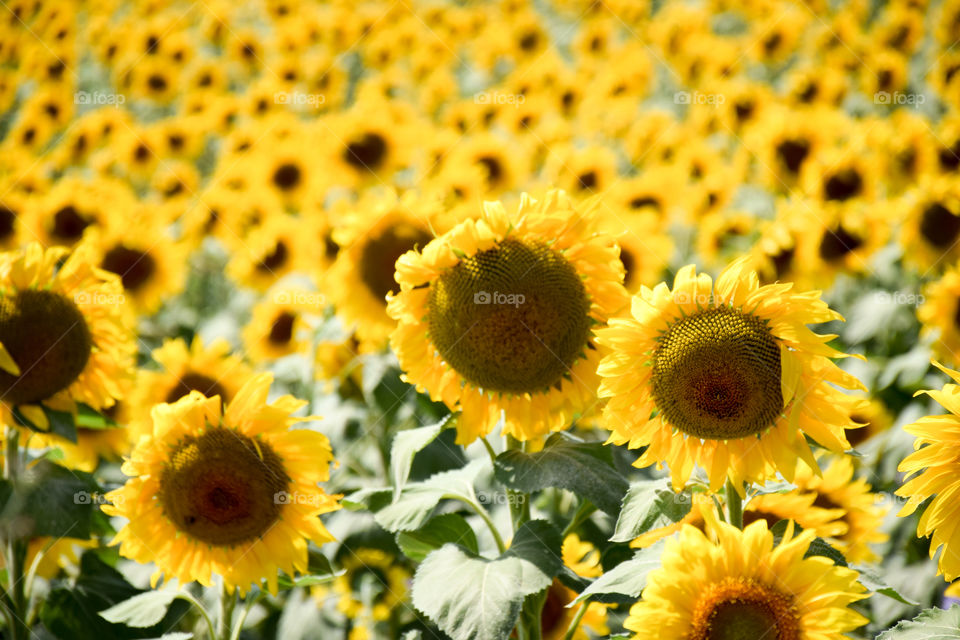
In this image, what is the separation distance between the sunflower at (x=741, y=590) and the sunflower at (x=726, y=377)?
180mm

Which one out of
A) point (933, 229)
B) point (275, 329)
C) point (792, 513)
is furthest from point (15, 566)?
point (933, 229)

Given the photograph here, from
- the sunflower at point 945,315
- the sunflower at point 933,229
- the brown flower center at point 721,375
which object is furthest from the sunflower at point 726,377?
the sunflower at point 933,229

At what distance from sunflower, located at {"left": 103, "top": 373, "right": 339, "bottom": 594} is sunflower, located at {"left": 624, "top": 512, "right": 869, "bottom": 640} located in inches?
36.9

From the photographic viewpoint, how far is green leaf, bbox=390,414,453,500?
2.17 m

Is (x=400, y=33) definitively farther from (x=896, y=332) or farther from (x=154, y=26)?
(x=896, y=332)

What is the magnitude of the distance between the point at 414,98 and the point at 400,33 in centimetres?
74

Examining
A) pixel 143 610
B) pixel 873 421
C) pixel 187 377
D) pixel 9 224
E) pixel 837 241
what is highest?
pixel 837 241

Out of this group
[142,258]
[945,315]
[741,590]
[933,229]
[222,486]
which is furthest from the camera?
[142,258]

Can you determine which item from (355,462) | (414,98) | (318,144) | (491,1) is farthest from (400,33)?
(355,462)

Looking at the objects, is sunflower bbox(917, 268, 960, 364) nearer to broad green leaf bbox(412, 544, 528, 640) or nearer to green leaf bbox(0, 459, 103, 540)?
broad green leaf bbox(412, 544, 528, 640)

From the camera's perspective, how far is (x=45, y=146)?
25.4 feet

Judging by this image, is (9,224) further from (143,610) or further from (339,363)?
(143,610)

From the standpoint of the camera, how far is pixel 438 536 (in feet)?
8.00

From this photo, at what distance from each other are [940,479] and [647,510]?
1.87 ft
